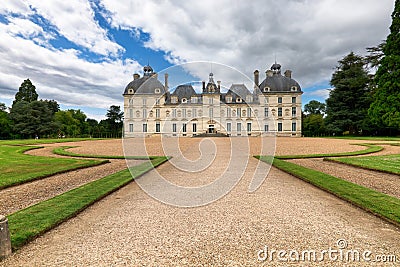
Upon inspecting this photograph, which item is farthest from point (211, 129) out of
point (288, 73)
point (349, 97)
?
point (349, 97)

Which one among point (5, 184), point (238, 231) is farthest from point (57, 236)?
point (5, 184)

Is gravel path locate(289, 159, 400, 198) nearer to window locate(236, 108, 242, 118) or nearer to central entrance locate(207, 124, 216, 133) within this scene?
central entrance locate(207, 124, 216, 133)

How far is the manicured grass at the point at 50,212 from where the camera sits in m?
3.45

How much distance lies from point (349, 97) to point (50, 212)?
46.9 meters

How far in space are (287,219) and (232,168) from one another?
5.26 meters

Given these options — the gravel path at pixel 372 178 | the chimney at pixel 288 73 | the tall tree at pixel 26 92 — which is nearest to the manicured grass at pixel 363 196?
the gravel path at pixel 372 178

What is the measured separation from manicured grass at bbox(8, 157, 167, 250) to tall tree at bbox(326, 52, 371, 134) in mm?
43683

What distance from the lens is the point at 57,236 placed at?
3.54 metres

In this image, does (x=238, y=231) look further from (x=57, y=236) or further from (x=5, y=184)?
(x=5, y=184)

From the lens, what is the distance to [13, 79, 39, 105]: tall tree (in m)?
54.0

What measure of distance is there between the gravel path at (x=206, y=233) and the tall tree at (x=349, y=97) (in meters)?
41.8

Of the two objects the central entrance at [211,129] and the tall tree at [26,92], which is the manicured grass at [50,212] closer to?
the central entrance at [211,129]

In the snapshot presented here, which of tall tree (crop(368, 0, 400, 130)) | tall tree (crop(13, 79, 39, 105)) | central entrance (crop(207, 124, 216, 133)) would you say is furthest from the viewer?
tall tree (crop(13, 79, 39, 105))

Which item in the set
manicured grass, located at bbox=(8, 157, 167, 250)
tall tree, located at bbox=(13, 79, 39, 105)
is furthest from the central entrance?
tall tree, located at bbox=(13, 79, 39, 105)
